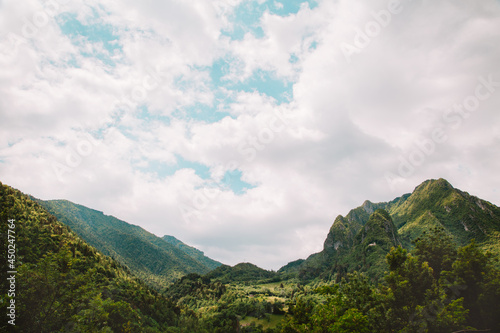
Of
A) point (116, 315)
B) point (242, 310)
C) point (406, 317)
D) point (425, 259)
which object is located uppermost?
point (425, 259)

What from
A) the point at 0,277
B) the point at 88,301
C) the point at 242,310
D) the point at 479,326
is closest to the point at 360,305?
the point at 479,326

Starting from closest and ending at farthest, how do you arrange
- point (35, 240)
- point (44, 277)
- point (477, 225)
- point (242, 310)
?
point (44, 277), point (35, 240), point (242, 310), point (477, 225)

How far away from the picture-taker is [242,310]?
16562 cm

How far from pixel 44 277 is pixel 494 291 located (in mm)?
51752

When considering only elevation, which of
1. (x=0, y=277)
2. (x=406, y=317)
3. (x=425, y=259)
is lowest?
(x=406, y=317)

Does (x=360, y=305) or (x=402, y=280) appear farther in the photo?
(x=360, y=305)

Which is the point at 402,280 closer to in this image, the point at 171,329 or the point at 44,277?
the point at 44,277

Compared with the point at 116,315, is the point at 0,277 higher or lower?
higher

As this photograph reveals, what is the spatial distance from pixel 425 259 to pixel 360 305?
1548 centimetres

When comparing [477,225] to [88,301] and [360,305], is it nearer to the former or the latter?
[360,305]

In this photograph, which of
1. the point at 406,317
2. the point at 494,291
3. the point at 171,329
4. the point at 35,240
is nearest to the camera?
the point at 494,291

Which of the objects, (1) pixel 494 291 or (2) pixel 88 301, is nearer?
(2) pixel 88 301

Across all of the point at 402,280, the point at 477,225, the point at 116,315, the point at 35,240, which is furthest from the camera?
the point at 477,225

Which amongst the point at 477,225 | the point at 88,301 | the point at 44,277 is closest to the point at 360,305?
the point at 88,301
